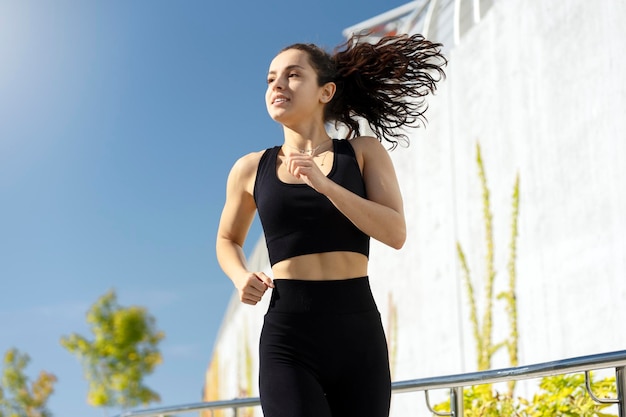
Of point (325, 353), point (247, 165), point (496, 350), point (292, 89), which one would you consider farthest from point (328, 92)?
point (496, 350)

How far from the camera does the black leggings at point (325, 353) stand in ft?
7.27

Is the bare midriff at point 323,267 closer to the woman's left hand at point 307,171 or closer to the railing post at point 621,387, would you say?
the woman's left hand at point 307,171

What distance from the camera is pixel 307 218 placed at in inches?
91.4

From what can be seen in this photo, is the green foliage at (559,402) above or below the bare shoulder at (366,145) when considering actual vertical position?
below

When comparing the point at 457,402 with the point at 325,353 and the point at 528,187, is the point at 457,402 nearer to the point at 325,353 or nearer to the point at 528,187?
the point at 325,353

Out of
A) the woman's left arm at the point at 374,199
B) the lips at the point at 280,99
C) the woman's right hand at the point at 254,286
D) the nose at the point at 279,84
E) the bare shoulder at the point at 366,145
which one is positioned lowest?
the woman's right hand at the point at 254,286

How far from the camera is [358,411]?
87.7 inches

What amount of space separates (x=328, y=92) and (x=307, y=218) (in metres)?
0.47

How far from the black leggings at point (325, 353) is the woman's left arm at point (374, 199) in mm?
159

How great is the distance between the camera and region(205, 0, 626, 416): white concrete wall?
6785 millimetres

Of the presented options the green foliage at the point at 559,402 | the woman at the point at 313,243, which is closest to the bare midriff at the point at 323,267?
the woman at the point at 313,243

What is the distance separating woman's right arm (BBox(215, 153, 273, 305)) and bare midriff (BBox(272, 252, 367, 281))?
0.22 m

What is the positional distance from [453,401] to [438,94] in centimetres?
652

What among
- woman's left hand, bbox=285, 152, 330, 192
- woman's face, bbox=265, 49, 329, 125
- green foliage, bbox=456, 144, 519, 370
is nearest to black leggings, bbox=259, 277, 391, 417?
woman's left hand, bbox=285, 152, 330, 192
